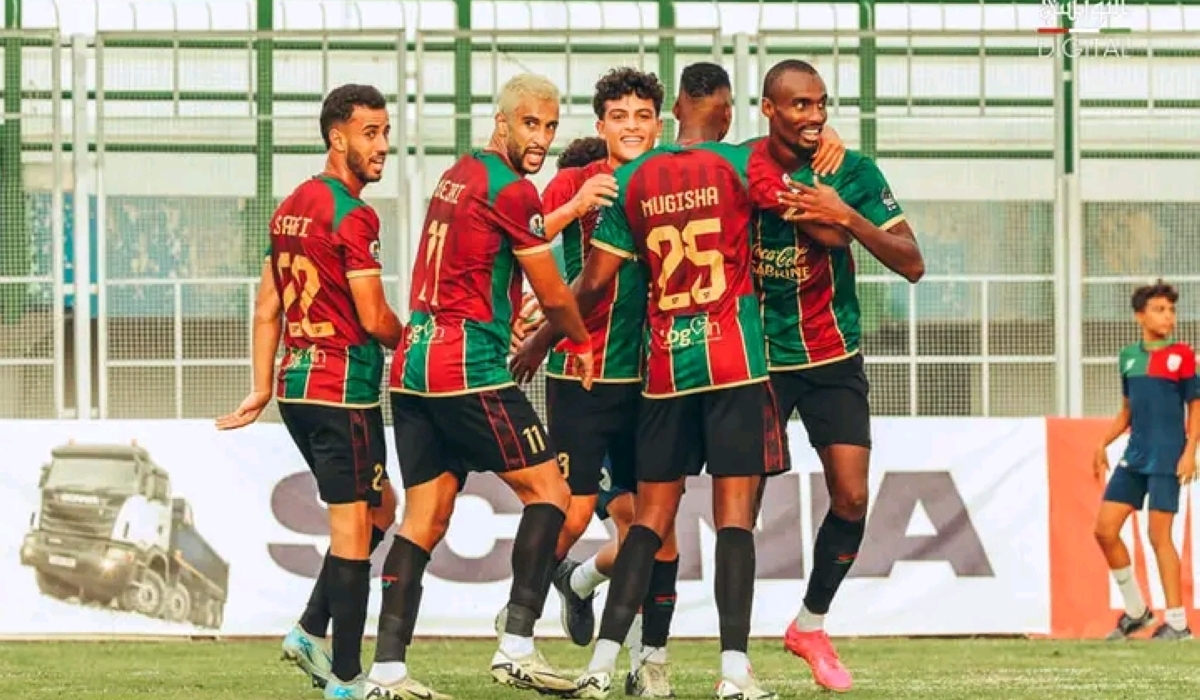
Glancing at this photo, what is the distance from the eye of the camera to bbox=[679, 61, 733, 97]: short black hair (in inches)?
362

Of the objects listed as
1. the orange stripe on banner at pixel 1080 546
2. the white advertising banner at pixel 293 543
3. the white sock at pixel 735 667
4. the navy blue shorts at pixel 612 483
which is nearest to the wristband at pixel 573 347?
the navy blue shorts at pixel 612 483

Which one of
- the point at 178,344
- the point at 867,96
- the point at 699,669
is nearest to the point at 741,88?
the point at 867,96

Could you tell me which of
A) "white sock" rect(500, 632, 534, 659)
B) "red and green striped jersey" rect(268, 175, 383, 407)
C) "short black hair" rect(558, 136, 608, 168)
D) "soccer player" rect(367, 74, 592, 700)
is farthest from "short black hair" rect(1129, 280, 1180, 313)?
"white sock" rect(500, 632, 534, 659)

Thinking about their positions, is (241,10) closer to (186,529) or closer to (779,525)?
(186,529)

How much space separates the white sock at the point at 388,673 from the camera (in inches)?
336

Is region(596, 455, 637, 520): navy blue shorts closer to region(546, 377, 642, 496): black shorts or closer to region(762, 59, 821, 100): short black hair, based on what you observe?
region(546, 377, 642, 496): black shorts

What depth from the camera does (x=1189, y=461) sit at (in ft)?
47.6

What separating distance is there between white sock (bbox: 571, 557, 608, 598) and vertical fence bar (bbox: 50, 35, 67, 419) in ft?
17.7

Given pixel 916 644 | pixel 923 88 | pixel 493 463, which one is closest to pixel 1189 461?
pixel 916 644

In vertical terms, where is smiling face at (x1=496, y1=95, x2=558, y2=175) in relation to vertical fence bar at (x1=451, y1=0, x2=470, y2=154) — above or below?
below

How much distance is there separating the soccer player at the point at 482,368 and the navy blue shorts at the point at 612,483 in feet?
3.26

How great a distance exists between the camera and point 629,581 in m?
8.74

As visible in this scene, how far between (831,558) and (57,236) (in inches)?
283

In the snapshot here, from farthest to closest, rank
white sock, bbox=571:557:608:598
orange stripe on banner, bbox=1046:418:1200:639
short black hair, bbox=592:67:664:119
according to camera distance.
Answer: orange stripe on banner, bbox=1046:418:1200:639, white sock, bbox=571:557:608:598, short black hair, bbox=592:67:664:119
